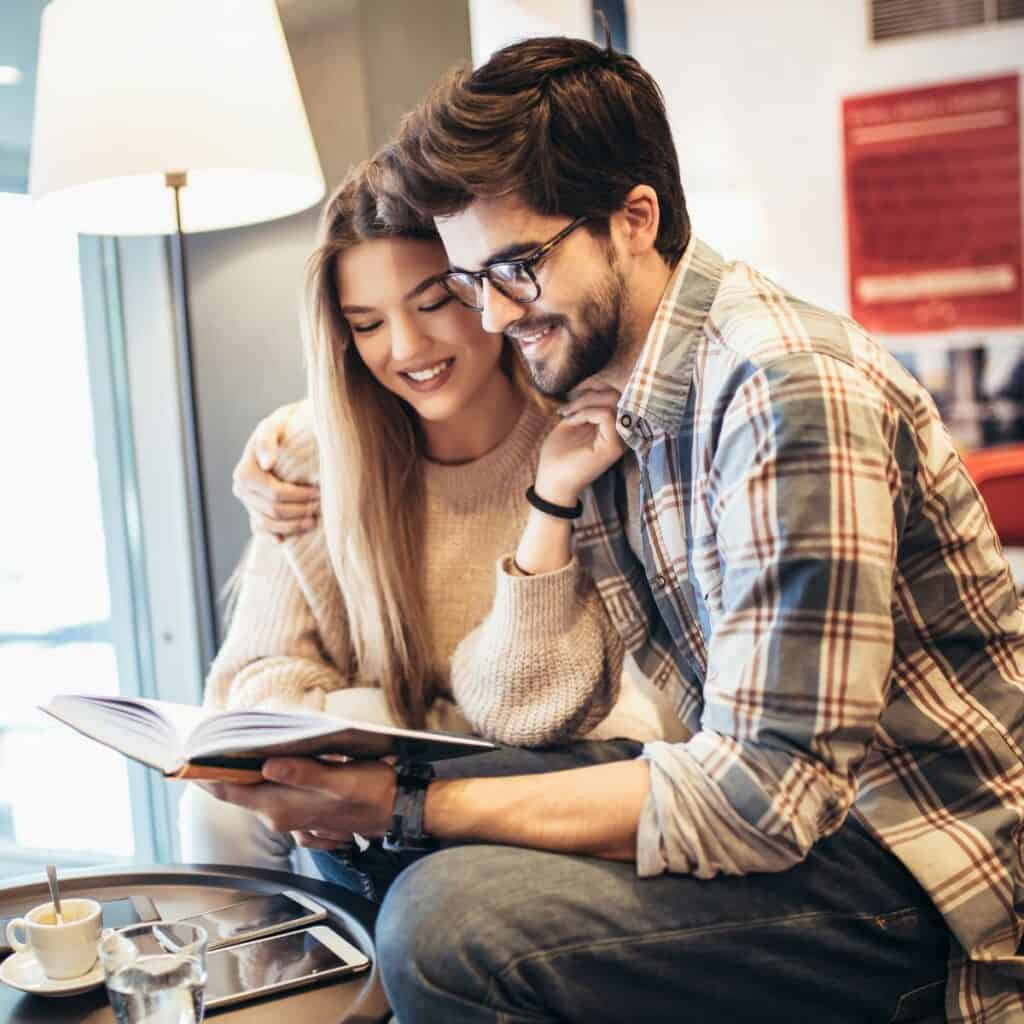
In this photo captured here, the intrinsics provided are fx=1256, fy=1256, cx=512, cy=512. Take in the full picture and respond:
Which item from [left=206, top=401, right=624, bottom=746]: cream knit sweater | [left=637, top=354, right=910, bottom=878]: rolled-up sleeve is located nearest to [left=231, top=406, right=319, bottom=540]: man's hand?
[left=206, top=401, right=624, bottom=746]: cream knit sweater

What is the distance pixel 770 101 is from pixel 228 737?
2895 millimetres

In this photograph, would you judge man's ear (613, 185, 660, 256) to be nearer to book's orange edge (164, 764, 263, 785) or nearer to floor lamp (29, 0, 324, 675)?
book's orange edge (164, 764, 263, 785)

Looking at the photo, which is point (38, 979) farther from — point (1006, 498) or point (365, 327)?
point (1006, 498)

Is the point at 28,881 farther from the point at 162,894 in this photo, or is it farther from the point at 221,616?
the point at 221,616

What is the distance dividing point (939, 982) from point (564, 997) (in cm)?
37

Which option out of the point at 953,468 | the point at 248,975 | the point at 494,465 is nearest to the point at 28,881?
the point at 248,975

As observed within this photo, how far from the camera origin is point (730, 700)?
1.08 metres

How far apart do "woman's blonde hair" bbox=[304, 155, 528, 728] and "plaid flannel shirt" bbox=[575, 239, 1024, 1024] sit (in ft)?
1.92

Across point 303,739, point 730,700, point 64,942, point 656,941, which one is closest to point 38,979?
point 64,942

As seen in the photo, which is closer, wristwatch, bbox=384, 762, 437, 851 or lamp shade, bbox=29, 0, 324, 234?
wristwatch, bbox=384, 762, 437, 851

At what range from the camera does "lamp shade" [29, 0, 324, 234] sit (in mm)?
1923

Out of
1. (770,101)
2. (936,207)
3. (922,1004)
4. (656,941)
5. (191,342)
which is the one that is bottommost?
(922,1004)

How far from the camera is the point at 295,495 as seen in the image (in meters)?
1.86

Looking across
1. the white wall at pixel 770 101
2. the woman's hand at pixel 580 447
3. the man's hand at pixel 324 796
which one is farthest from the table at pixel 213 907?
the white wall at pixel 770 101
